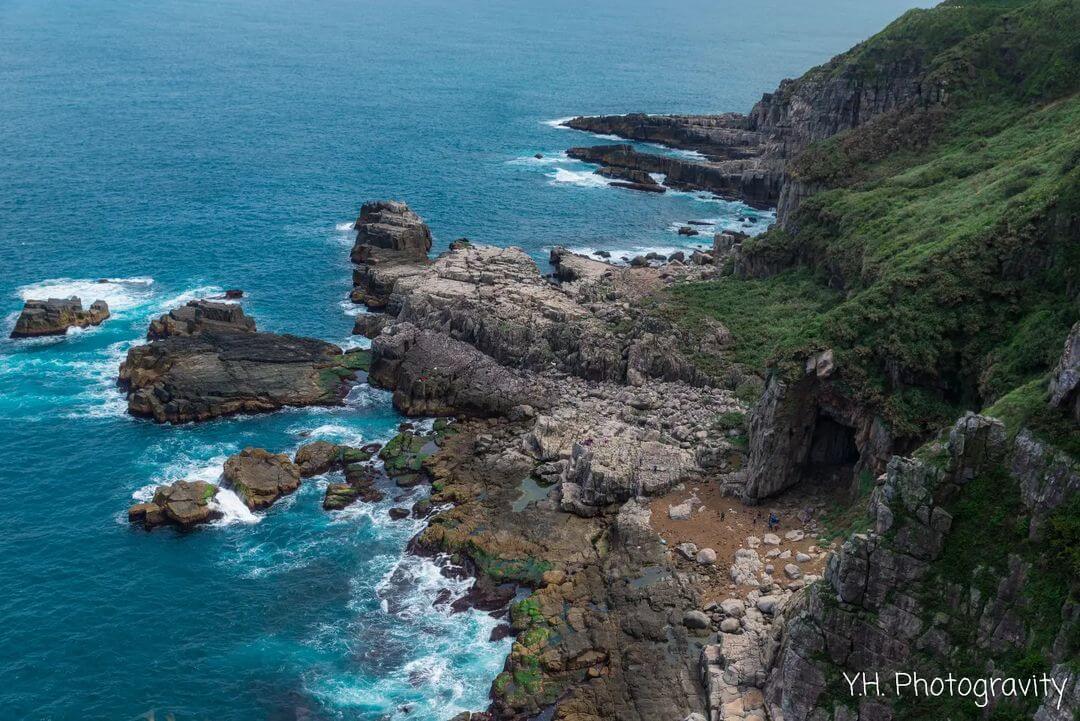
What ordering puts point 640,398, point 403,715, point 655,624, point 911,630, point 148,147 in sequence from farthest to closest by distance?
point 148,147 → point 640,398 → point 655,624 → point 403,715 → point 911,630

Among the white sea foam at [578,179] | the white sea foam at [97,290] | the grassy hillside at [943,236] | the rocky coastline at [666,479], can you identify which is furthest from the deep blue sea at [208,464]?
the grassy hillside at [943,236]

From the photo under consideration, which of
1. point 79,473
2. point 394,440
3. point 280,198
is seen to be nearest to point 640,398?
point 394,440

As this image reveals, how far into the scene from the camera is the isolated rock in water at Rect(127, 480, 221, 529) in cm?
7062

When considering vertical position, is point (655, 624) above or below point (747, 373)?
below

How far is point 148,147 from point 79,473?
113 metres

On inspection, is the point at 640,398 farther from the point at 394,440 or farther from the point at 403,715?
the point at 403,715

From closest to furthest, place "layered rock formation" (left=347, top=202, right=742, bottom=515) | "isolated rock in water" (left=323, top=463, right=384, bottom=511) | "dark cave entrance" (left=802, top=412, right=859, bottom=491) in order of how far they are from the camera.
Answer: "dark cave entrance" (left=802, top=412, right=859, bottom=491) < "layered rock formation" (left=347, top=202, right=742, bottom=515) < "isolated rock in water" (left=323, top=463, right=384, bottom=511)

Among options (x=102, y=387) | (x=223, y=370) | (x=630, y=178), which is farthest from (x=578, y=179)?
(x=102, y=387)

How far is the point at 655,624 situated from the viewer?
2258 inches

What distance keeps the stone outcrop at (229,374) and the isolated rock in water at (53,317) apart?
1390 centimetres

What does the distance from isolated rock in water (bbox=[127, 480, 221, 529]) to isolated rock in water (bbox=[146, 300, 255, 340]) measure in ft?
95.1

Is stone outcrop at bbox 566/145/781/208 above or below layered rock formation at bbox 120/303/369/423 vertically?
above

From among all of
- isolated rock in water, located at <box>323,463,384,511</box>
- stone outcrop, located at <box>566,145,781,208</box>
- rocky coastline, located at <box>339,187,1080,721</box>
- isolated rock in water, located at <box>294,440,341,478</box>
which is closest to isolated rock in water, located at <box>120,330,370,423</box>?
rocky coastline, located at <box>339,187,1080,721</box>

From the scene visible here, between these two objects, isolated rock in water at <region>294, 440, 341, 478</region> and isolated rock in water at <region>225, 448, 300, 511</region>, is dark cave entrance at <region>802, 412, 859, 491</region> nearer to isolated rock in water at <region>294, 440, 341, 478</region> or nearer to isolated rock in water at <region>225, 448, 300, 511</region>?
isolated rock in water at <region>294, 440, 341, 478</region>
